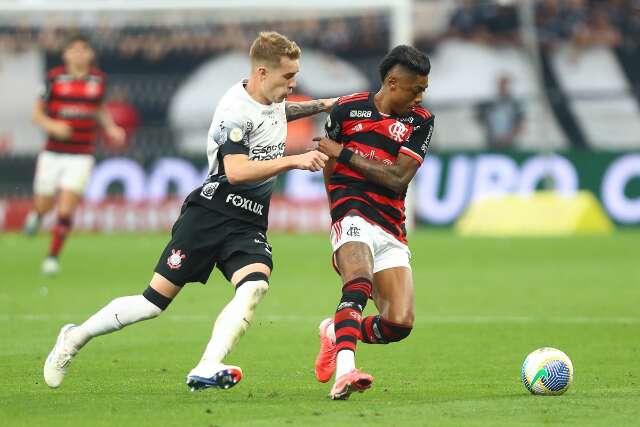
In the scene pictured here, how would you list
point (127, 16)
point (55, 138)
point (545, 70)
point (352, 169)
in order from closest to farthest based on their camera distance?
point (352, 169) < point (55, 138) < point (127, 16) < point (545, 70)

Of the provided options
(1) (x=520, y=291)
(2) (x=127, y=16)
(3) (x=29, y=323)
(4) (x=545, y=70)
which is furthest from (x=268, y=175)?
(4) (x=545, y=70)

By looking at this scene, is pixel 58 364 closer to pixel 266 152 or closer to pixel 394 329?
pixel 266 152

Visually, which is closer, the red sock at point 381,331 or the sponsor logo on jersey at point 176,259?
the sponsor logo on jersey at point 176,259

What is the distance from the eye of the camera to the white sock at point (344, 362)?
7.12 m

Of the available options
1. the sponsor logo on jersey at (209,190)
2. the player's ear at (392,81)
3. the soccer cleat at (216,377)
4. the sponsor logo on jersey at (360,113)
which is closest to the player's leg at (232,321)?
the soccer cleat at (216,377)

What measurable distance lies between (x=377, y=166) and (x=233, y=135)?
3.08ft

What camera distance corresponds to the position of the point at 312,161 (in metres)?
7.21

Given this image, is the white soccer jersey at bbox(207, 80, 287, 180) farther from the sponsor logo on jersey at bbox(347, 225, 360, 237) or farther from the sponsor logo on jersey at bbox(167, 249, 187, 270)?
the sponsor logo on jersey at bbox(347, 225, 360, 237)

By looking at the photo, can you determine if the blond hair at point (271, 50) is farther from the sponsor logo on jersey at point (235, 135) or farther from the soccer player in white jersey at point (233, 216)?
the sponsor logo on jersey at point (235, 135)

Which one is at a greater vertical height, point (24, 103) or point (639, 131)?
point (639, 131)

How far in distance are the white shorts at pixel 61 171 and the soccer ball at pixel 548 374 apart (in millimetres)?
9736

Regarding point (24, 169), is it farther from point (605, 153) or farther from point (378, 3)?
point (605, 153)

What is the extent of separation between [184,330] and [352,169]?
3521 millimetres

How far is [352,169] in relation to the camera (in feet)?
25.9
